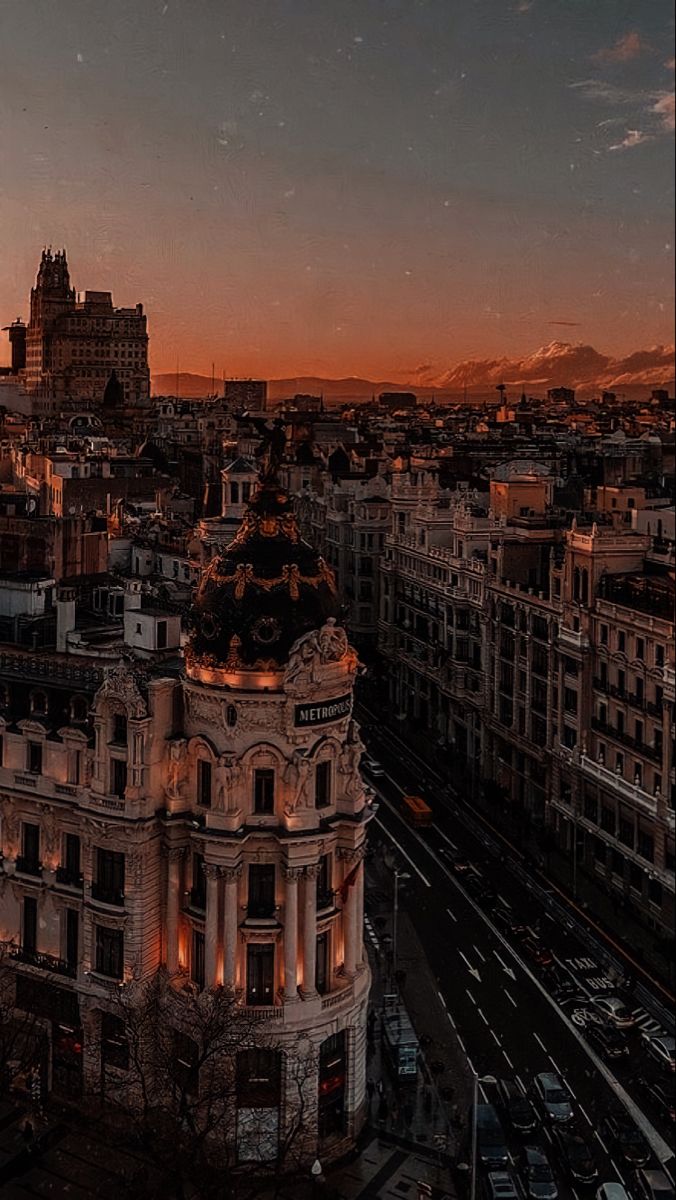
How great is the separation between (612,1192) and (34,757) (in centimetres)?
713

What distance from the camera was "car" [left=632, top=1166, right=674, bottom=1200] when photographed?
11.2 meters

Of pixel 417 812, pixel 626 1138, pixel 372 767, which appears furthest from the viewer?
pixel 372 767

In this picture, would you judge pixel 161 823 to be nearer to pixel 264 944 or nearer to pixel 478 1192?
pixel 264 944

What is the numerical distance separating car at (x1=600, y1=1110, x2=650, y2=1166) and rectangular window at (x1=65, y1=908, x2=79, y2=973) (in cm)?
565

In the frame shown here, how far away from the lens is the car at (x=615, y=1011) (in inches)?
570

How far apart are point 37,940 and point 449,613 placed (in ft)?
43.3

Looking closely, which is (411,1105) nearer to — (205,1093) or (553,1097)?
(553,1097)

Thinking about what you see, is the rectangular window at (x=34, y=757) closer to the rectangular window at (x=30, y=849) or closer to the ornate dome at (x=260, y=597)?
the rectangular window at (x=30, y=849)

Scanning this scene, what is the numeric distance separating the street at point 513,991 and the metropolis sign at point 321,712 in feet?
14.3

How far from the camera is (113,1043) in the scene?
13.0 metres

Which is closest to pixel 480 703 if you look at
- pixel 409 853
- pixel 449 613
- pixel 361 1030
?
pixel 449 613

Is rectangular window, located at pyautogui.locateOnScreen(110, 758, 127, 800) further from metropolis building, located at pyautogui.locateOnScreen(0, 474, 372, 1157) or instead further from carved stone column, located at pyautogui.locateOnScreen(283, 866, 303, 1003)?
carved stone column, located at pyautogui.locateOnScreen(283, 866, 303, 1003)

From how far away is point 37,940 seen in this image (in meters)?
13.7

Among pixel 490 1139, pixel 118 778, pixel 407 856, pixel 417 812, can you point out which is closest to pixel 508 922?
pixel 407 856
